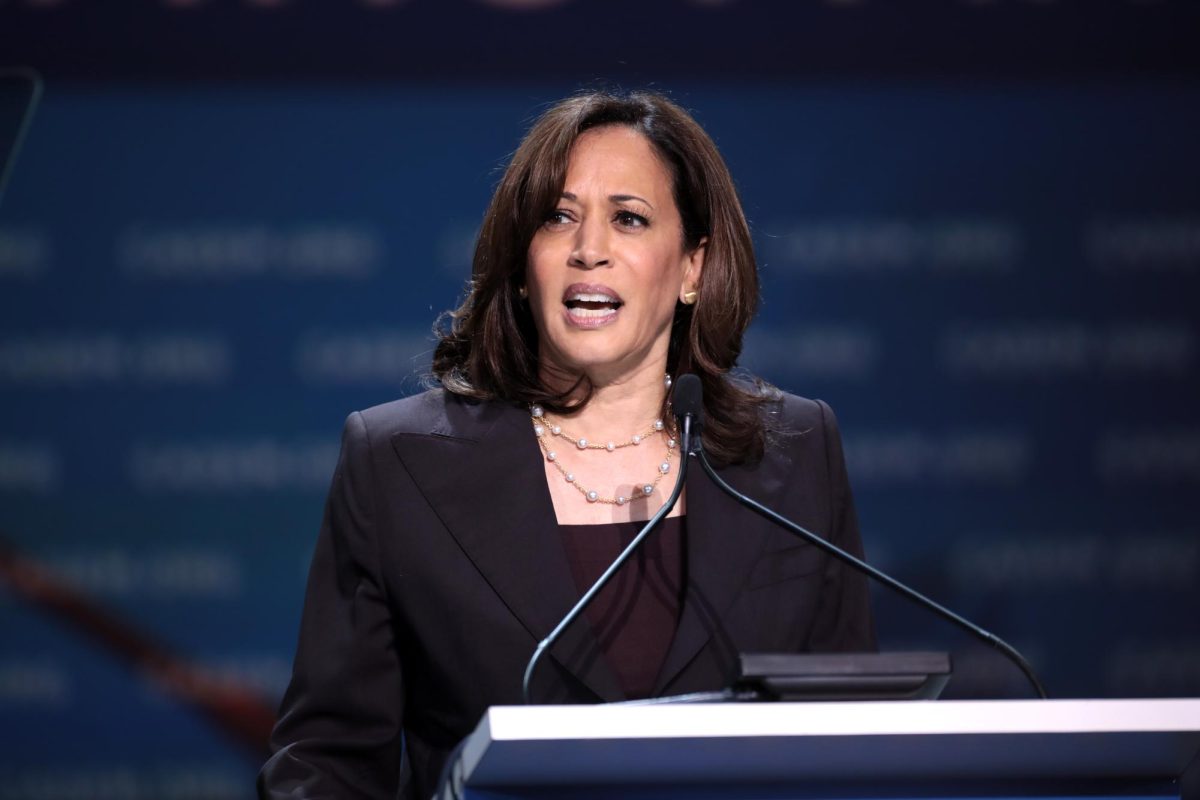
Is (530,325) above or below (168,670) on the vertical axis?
above

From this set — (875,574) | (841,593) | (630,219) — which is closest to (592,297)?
(630,219)

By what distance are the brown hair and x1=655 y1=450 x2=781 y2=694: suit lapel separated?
0.17 feet

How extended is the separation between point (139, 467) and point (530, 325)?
49.8 inches

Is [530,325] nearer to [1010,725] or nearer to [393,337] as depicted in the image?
[393,337]

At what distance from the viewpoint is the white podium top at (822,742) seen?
1071 millimetres

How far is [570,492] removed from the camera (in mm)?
2035

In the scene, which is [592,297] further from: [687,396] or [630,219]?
[687,396]

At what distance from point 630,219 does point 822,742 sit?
1114 mm

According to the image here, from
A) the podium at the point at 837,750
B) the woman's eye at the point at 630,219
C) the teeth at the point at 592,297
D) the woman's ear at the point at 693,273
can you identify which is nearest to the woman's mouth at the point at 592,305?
the teeth at the point at 592,297

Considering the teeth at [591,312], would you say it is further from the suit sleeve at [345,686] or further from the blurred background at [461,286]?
A: the blurred background at [461,286]

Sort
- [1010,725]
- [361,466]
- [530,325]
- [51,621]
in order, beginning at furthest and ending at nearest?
[51,621]
[530,325]
[361,466]
[1010,725]

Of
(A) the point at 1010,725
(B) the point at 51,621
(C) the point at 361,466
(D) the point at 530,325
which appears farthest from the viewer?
(B) the point at 51,621

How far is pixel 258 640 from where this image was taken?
3.11m

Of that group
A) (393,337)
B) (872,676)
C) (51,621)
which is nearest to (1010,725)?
(872,676)
